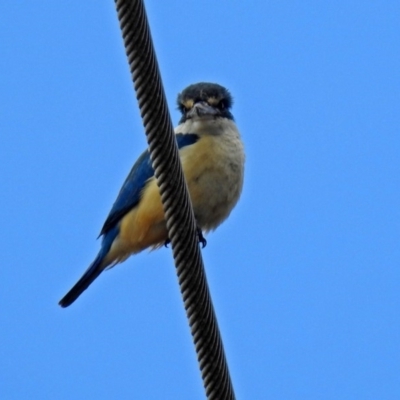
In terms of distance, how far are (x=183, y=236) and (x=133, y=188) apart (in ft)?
8.63

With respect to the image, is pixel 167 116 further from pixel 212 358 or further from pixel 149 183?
pixel 149 183

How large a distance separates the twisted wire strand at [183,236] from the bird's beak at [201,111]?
9.44ft

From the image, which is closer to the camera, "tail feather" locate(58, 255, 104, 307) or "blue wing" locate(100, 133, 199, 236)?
"blue wing" locate(100, 133, 199, 236)

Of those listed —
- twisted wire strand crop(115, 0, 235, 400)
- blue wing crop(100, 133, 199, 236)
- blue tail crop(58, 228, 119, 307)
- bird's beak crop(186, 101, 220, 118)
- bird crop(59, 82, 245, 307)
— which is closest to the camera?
twisted wire strand crop(115, 0, 235, 400)

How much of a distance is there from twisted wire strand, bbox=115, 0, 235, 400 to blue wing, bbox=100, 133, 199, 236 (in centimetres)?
255

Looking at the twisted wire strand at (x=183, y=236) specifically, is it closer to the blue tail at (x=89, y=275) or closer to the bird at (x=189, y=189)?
the bird at (x=189, y=189)

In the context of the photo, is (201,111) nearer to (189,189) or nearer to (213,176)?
(213,176)

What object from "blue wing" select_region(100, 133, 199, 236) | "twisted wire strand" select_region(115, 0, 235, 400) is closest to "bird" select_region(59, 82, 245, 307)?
"blue wing" select_region(100, 133, 199, 236)

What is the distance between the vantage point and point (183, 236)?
3.75m

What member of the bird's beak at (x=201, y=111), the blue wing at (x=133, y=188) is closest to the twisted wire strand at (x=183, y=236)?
the blue wing at (x=133, y=188)

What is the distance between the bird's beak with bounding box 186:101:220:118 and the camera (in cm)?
659

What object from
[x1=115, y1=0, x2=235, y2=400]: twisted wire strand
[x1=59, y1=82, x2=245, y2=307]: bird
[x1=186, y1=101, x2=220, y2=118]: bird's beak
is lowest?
[x1=115, y1=0, x2=235, y2=400]: twisted wire strand

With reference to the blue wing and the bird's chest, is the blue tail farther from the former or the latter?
the bird's chest

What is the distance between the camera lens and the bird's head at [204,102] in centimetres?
661
